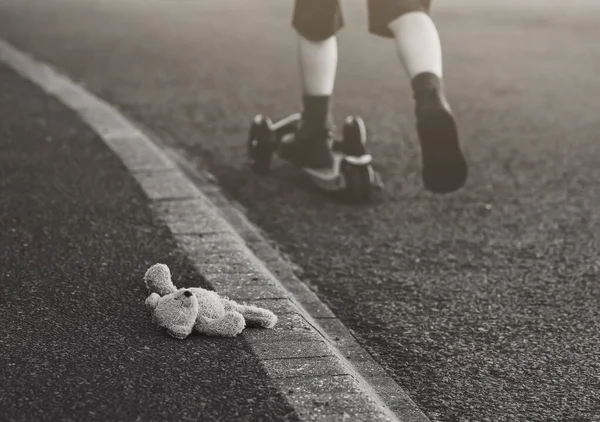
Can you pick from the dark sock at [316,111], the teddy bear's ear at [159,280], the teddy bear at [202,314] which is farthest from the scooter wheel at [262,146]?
the teddy bear at [202,314]

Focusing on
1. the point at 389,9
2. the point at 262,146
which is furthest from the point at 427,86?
the point at 262,146

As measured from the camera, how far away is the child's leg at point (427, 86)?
4.32 m

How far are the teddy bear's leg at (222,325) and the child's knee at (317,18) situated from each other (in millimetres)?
2200

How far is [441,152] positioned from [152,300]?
4.70ft

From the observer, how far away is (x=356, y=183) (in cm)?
504

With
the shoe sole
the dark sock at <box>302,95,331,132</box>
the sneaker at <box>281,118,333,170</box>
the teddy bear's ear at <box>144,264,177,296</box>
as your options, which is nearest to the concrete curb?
the teddy bear's ear at <box>144,264,177,296</box>

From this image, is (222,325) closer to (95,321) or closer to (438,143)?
(95,321)

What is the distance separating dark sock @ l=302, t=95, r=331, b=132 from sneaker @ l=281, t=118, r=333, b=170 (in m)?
0.03

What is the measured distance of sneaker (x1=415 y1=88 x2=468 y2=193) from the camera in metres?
4.30

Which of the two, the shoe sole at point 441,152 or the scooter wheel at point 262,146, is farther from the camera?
the scooter wheel at point 262,146

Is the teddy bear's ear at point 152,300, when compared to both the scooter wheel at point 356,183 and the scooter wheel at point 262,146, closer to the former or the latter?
the scooter wheel at point 356,183

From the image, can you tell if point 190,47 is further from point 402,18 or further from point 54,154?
point 402,18

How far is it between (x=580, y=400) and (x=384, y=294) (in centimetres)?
99

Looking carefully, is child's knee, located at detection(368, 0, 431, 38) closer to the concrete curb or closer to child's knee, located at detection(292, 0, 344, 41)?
child's knee, located at detection(292, 0, 344, 41)
